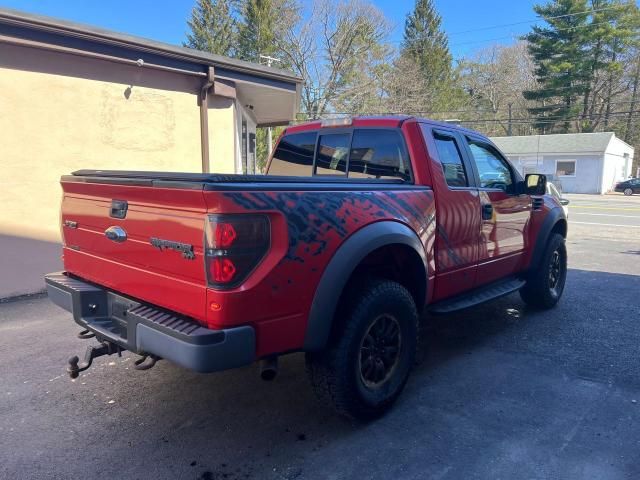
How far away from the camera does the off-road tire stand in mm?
5324

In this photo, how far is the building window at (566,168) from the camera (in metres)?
36.9

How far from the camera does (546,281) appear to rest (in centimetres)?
541

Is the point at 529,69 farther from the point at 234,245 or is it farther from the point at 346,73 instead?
the point at 234,245

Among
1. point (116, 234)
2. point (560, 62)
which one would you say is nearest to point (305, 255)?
point (116, 234)

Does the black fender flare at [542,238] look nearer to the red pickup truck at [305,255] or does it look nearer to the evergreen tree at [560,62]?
the red pickup truck at [305,255]

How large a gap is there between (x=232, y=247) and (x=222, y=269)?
0.38 ft

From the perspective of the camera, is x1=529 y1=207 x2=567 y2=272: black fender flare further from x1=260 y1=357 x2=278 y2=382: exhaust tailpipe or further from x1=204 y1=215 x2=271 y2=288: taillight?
x1=204 y1=215 x2=271 y2=288: taillight

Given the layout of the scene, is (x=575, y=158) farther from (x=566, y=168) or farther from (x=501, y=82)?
(x=501, y=82)

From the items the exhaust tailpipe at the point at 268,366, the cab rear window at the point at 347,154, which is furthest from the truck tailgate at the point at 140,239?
the cab rear window at the point at 347,154

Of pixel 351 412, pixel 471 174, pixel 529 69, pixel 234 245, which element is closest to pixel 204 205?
pixel 234 245

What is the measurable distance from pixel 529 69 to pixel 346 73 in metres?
24.7

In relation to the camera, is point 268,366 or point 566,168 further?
point 566,168

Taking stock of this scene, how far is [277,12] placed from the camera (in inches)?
1334

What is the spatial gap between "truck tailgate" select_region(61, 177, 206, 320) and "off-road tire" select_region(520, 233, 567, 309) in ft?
13.5
